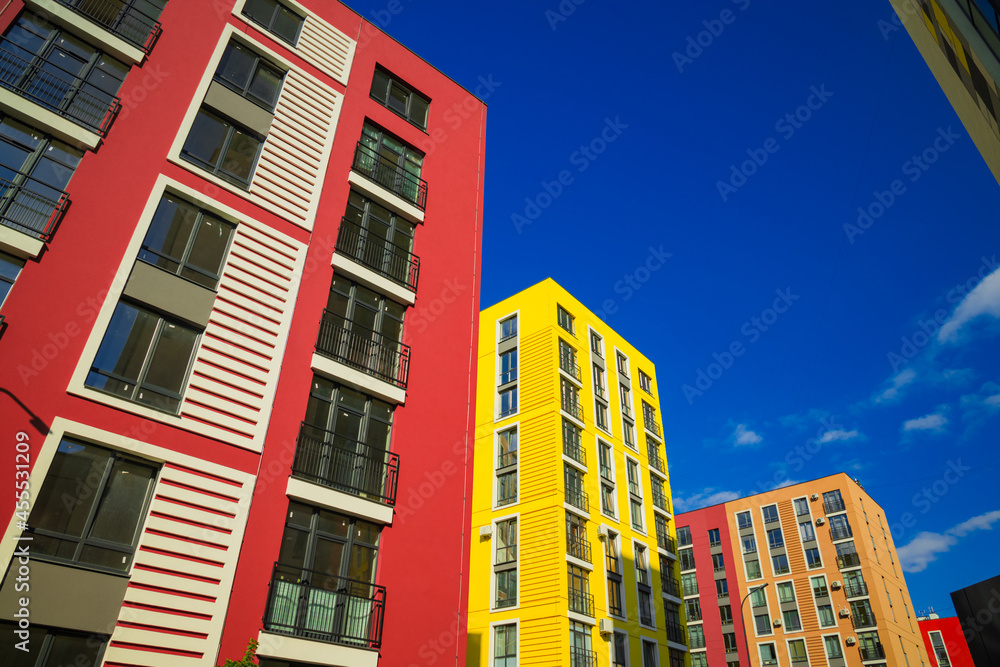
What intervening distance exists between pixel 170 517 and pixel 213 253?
618cm

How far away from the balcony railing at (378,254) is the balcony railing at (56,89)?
6.06 meters

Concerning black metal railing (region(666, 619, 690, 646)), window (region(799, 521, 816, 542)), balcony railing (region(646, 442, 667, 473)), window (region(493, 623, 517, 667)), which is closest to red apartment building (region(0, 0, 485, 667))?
window (region(493, 623, 517, 667))

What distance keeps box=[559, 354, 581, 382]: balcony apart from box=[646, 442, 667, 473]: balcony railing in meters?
9.13

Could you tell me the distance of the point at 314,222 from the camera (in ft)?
54.7

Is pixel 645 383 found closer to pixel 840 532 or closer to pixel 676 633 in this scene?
pixel 676 633

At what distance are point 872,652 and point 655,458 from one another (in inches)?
1158

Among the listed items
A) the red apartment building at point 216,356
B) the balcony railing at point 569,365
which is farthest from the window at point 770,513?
the red apartment building at point 216,356

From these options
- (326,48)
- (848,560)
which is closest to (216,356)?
(326,48)

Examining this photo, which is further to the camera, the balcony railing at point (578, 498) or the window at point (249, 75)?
the balcony railing at point (578, 498)

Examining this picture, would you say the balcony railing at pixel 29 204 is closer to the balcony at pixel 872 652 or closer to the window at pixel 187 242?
the window at pixel 187 242

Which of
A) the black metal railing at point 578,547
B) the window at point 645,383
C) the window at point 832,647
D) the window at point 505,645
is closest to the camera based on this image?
the window at point 505,645

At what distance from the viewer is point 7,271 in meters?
11.5

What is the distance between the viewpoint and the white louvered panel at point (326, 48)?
63.4ft

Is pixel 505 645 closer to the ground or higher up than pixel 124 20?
closer to the ground
